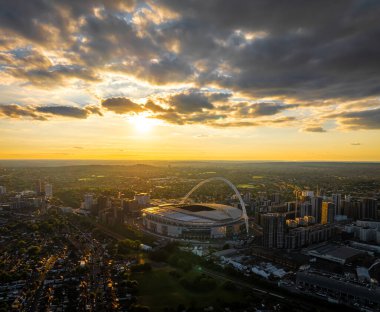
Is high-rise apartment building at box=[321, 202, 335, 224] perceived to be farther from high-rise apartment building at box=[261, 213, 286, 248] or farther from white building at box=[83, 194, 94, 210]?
white building at box=[83, 194, 94, 210]

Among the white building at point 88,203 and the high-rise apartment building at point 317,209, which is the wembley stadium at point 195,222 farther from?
the white building at point 88,203

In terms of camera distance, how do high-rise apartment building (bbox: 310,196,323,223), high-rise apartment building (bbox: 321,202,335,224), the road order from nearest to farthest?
the road, high-rise apartment building (bbox: 321,202,335,224), high-rise apartment building (bbox: 310,196,323,223)

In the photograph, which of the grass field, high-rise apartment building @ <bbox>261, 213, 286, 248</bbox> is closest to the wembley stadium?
high-rise apartment building @ <bbox>261, 213, 286, 248</bbox>

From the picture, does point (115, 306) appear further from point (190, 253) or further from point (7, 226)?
point (7, 226)

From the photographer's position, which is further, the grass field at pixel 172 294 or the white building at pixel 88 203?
the white building at pixel 88 203

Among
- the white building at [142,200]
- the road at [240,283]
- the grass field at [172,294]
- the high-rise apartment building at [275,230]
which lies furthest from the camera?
the white building at [142,200]

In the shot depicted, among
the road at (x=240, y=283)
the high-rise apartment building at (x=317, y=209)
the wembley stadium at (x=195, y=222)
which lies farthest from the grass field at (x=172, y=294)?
the high-rise apartment building at (x=317, y=209)

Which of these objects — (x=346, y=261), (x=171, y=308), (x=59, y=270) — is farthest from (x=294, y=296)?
(x=59, y=270)
